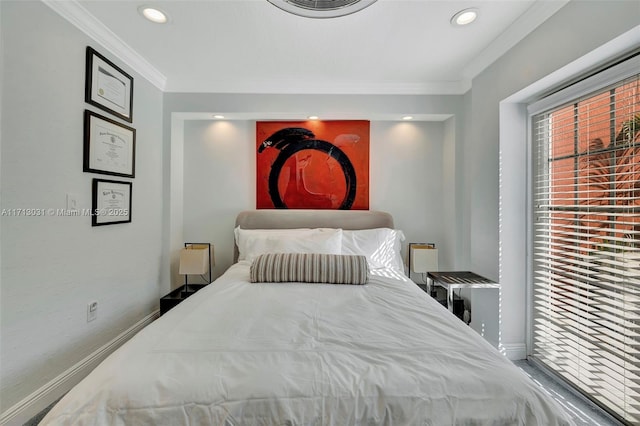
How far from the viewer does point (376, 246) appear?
103 inches

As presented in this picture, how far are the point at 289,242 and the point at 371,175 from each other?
49.7 inches

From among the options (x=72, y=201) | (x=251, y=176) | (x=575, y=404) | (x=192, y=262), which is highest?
(x=251, y=176)

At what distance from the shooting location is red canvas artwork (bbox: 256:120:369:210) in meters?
3.08

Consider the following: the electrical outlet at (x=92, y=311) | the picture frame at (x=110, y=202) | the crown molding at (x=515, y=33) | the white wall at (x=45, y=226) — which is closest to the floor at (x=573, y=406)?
the white wall at (x=45, y=226)

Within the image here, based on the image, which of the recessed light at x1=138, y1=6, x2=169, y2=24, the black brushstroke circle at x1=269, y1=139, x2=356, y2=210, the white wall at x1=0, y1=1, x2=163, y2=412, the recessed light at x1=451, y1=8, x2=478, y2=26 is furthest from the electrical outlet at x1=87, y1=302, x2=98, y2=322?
the recessed light at x1=451, y1=8, x2=478, y2=26

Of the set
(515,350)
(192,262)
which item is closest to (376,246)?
(515,350)

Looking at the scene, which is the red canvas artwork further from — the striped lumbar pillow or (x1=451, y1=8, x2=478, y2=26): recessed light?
(x1=451, y1=8, x2=478, y2=26): recessed light

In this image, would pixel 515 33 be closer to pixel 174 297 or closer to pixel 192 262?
pixel 192 262

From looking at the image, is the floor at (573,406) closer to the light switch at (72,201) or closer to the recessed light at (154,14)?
the light switch at (72,201)

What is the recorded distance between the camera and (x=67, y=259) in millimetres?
1777

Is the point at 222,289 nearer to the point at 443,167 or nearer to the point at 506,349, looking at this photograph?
the point at 506,349

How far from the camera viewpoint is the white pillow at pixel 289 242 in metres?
2.47

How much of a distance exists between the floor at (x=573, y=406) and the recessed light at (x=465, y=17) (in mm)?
2509

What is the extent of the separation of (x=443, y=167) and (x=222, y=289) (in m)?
2.61
